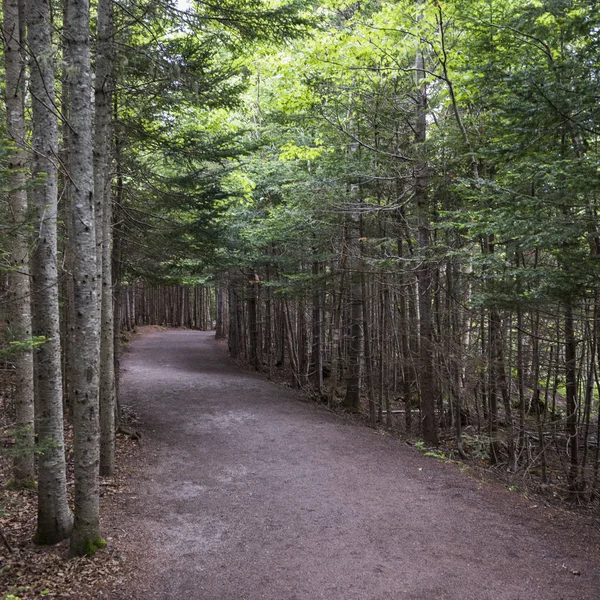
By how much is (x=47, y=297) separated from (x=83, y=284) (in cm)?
67

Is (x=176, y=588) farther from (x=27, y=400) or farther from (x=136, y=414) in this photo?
(x=136, y=414)

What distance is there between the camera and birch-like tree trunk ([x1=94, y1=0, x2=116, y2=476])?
6832 mm

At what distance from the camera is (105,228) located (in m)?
7.56

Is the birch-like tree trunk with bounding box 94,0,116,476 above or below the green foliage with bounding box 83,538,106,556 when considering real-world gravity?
above

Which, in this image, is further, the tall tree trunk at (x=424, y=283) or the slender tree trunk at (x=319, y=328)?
the slender tree trunk at (x=319, y=328)

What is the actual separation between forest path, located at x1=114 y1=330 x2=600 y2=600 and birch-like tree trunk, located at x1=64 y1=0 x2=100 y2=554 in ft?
2.81

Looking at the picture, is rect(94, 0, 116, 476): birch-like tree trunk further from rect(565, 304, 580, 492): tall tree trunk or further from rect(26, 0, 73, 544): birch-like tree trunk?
rect(565, 304, 580, 492): tall tree trunk

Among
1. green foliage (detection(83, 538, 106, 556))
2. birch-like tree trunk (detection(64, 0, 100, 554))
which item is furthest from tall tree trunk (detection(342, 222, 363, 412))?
green foliage (detection(83, 538, 106, 556))

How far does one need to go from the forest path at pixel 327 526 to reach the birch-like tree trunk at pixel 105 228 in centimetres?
95

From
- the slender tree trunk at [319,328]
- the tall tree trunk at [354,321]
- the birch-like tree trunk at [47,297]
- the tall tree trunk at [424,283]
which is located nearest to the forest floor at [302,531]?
the birch-like tree trunk at [47,297]

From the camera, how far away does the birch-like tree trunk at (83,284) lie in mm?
4699

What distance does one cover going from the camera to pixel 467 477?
7941 millimetres

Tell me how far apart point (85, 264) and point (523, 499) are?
7069 mm

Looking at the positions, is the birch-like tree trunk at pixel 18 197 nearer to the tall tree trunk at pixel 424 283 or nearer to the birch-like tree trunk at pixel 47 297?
the birch-like tree trunk at pixel 47 297
